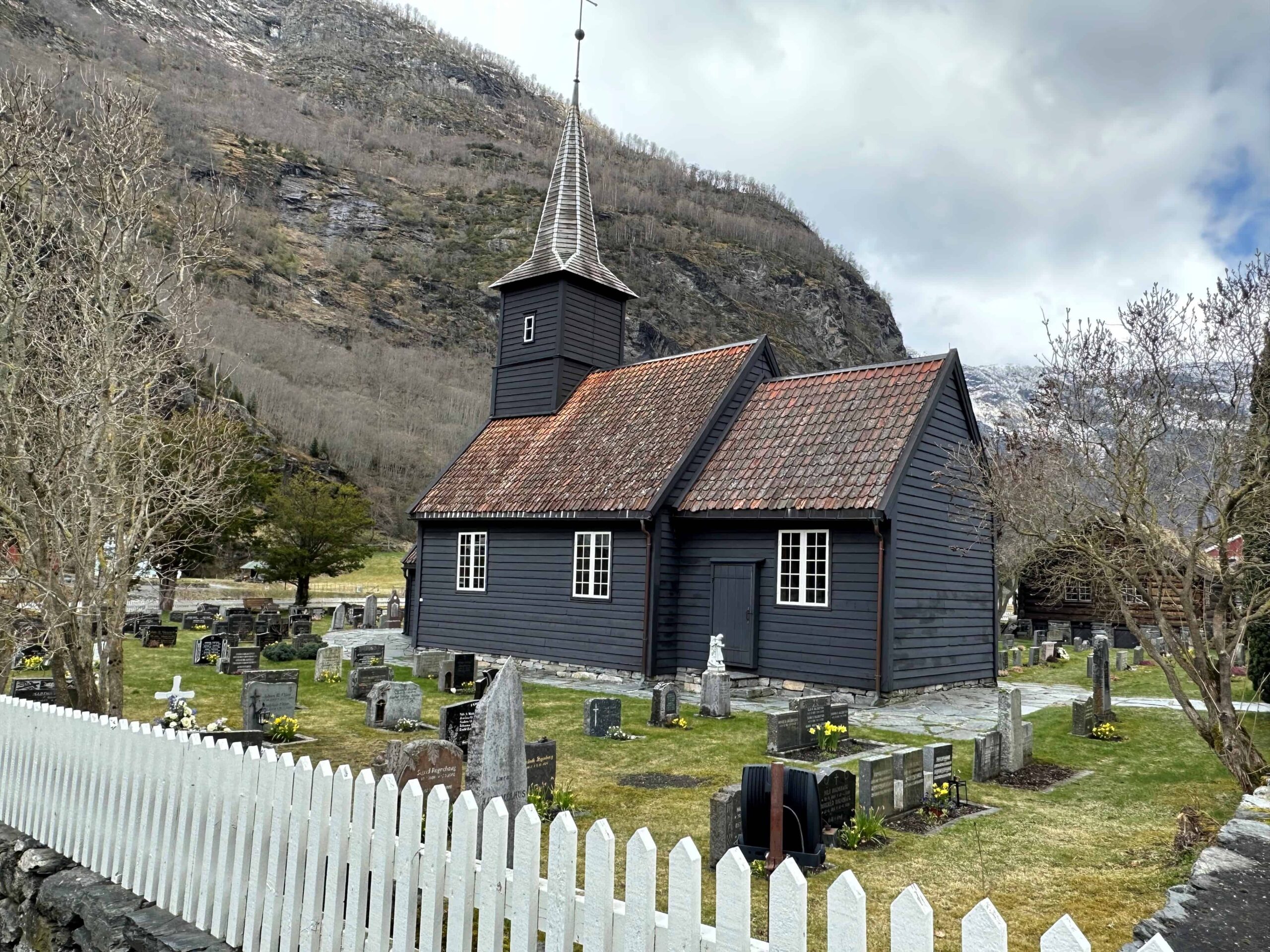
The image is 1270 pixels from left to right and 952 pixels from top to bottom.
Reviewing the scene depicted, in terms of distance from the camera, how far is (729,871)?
2.96 meters

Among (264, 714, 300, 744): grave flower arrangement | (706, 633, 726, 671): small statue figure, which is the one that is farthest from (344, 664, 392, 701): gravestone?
(706, 633, 726, 671): small statue figure

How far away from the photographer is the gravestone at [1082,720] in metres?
12.9

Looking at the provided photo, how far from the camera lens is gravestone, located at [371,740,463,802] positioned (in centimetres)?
712

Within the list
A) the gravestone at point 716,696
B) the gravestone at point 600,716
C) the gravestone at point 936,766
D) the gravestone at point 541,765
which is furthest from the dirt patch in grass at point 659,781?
the gravestone at point 716,696

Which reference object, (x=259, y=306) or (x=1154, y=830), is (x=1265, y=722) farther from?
(x=259, y=306)

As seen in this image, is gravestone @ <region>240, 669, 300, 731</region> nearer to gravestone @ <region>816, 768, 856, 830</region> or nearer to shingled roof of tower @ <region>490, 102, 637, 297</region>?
gravestone @ <region>816, 768, 856, 830</region>

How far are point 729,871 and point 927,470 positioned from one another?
15.5 m

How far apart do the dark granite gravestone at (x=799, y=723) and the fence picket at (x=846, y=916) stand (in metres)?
8.82

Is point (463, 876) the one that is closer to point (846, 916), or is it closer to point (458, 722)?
point (846, 916)

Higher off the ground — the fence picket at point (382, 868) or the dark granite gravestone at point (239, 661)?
the fence picket at point (382, 868)

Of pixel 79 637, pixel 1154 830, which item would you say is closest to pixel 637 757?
pixel 1154 830

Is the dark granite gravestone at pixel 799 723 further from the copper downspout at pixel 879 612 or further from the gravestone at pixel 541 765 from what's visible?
the gravestone at pixel 541 765

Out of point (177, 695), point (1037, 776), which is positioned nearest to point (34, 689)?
point (177, 695)

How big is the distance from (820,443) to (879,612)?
157 inches
